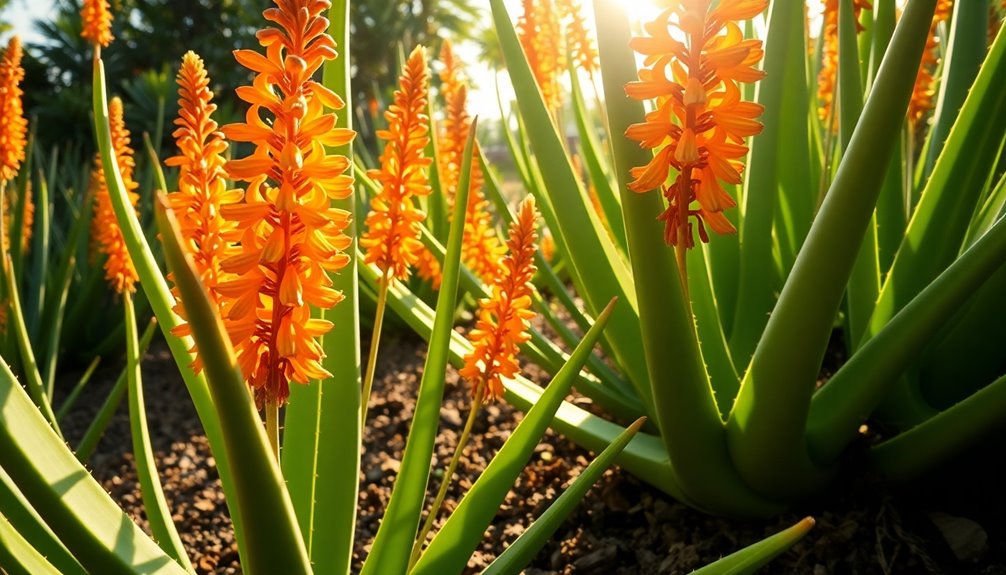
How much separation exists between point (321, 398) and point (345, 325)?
0.32ft

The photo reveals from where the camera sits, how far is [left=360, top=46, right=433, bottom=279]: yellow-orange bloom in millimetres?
880

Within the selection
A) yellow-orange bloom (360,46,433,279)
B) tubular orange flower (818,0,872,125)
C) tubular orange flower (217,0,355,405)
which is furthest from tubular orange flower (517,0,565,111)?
tubular orange flower (217,0,355,405)

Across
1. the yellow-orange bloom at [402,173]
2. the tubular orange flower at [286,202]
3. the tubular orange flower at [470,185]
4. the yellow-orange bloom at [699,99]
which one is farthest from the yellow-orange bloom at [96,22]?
the yellow-orange bloom at [699,99]

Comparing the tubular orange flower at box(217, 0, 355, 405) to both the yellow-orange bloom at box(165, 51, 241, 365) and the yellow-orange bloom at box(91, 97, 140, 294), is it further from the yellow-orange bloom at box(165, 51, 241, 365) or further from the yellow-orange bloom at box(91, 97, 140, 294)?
the yellow-orange bloom at box(91, 97, 140, 294)

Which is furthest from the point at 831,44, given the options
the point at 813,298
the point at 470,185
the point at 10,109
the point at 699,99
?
the point at 10,109

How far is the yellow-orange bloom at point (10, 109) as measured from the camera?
4.42ft

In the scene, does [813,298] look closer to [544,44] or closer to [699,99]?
[699,99]

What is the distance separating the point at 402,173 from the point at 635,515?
77 cm

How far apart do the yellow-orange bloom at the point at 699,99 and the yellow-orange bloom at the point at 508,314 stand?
6.5 inches

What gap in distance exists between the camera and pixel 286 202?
627 mm

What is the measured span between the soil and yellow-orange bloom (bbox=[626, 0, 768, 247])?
1.97 ft

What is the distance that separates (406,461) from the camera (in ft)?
2.98

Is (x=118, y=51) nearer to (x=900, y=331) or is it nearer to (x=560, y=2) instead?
(x=560, y=2)

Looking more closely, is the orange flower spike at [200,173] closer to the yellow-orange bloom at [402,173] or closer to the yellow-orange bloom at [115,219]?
the yellow-orange bloom at [402,173]
